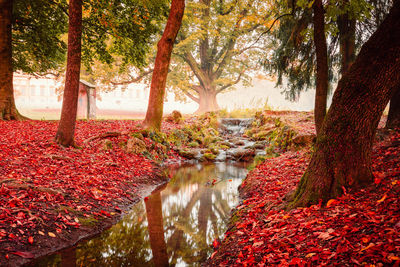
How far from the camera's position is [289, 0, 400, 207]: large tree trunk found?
3211mm

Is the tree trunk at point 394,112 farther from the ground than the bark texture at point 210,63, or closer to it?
closer to it

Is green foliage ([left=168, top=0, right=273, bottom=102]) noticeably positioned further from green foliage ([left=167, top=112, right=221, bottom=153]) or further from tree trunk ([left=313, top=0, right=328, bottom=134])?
tree trunk ([left=313, top=0, right=328, bottom=134])

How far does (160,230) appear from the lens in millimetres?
4918

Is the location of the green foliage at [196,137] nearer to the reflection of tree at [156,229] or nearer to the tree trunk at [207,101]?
the reflection of tree at [156,229]

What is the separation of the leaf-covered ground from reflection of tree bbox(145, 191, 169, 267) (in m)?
0.47

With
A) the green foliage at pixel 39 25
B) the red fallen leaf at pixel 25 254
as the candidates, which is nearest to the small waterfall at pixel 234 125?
the green foliage at pixel 39 25

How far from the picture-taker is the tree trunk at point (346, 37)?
7.18 meters

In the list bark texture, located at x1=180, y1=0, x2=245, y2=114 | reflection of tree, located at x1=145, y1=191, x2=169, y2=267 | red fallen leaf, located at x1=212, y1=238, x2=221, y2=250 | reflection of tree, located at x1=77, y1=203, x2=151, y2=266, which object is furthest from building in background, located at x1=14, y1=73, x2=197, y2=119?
red fallen leaf, located at x1=212, y1=238, x2=221, y2=250

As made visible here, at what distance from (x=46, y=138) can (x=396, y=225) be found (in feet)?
29.1

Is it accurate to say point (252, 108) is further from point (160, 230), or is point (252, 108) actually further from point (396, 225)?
point (396, 225)

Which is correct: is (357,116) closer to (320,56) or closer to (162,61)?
(320,56)

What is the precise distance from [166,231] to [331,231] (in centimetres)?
311

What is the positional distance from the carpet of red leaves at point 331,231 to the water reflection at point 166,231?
2.25ft

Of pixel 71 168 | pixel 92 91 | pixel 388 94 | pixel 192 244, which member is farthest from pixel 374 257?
pixel 92 91
